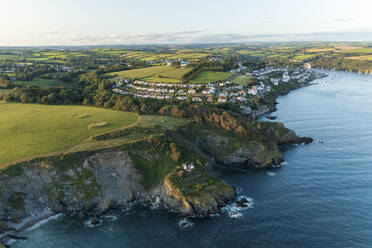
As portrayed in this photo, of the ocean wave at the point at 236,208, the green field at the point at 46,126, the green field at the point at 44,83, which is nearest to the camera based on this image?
the ocean wave at the point at 236,208

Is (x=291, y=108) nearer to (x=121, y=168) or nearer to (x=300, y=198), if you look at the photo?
(x=300, y=198)

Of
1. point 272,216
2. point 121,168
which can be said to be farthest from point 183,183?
point 272,216

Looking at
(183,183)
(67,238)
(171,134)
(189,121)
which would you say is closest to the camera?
(67,238)

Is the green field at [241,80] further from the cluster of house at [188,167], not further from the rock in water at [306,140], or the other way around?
the cluster of house at [188,167]

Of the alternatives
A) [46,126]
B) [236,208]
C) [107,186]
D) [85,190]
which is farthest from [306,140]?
[46,126]

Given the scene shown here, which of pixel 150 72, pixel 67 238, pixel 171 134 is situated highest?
pixel 150 72

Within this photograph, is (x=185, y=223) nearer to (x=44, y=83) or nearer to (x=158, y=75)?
(x=44, y=83)

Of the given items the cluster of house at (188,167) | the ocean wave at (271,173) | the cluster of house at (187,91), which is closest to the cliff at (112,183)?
the cluster of house at (188,167)
